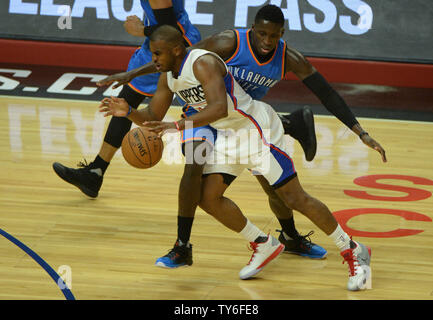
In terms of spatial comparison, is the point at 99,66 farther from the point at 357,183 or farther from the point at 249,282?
the point at 249,282

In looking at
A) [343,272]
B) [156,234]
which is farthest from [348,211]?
[156,234]

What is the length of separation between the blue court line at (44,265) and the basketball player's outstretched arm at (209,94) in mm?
947

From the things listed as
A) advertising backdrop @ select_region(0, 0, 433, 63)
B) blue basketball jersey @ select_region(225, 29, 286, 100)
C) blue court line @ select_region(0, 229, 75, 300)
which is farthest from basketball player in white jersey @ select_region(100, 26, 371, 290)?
advertising backdrop @ select_region(0, 0, 433, 63)

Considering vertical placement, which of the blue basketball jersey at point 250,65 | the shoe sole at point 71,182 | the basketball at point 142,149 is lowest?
the shoe sole at point 71,182

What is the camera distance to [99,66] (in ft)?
30.5

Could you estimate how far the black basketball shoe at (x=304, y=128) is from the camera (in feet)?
13.9

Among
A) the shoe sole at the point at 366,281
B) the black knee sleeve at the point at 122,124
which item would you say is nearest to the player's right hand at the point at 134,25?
the black knee sleeve at the point at 122,124

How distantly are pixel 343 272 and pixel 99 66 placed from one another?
5.81 m

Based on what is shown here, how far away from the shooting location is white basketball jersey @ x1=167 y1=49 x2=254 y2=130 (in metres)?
3.86

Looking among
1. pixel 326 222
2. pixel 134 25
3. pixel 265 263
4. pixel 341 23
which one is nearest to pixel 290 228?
pixel 265 263

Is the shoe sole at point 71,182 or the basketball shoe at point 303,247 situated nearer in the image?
the basketball shoe at point 303,247

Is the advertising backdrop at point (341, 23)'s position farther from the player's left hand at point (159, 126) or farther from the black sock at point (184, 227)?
the player's left hand at point (159, 126)

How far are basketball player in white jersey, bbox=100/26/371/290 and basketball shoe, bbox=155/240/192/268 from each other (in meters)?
0.30

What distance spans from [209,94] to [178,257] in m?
1.00
